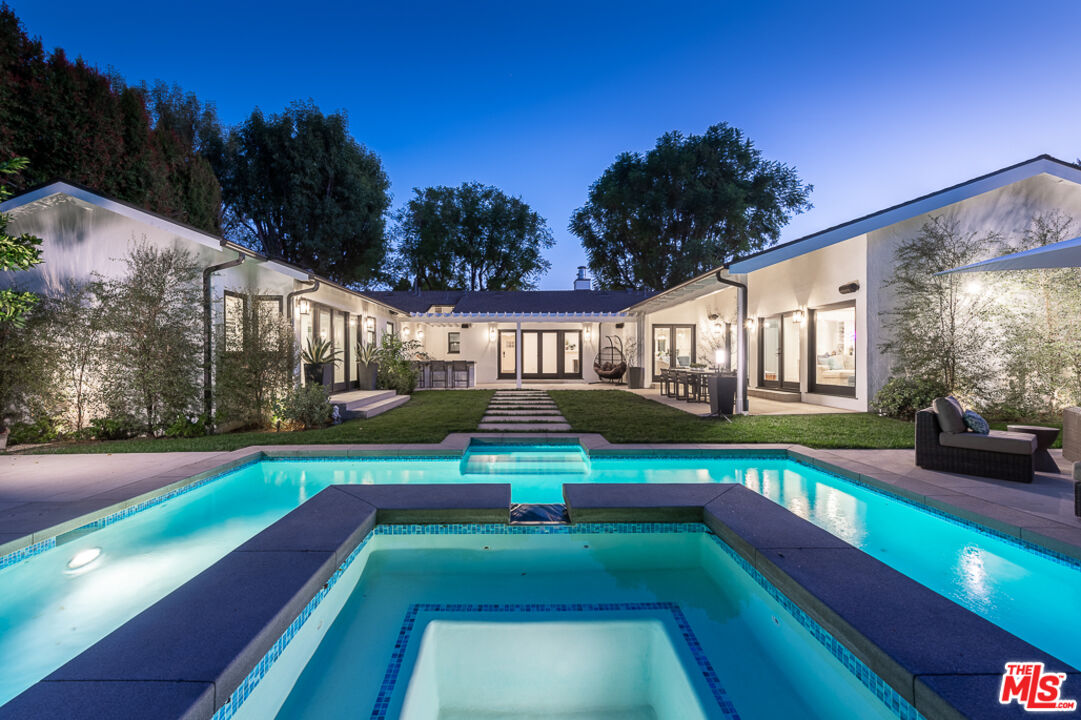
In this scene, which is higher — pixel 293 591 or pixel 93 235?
pixel 93 235

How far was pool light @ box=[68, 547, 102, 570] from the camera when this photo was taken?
333 cm

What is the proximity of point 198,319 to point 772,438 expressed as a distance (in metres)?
8.28

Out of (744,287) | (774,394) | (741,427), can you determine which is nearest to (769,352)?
(774,394)

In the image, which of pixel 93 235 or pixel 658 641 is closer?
pixel 658 641

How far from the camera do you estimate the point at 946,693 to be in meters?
1.61

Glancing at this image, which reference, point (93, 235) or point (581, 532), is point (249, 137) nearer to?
point (93, 235)

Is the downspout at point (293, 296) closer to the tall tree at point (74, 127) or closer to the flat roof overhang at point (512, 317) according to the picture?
the tall tree at point (74, 127)

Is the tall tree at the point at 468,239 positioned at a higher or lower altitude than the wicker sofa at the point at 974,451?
higher

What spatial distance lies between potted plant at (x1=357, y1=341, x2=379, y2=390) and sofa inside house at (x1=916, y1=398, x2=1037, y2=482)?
11230mm

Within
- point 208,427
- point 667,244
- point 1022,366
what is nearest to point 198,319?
point 208,427

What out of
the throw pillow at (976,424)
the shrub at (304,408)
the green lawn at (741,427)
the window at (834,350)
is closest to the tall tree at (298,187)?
the shrub at (304,408)

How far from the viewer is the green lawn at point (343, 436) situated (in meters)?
6.33

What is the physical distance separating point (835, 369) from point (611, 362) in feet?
25.8

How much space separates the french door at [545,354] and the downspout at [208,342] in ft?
38.4
